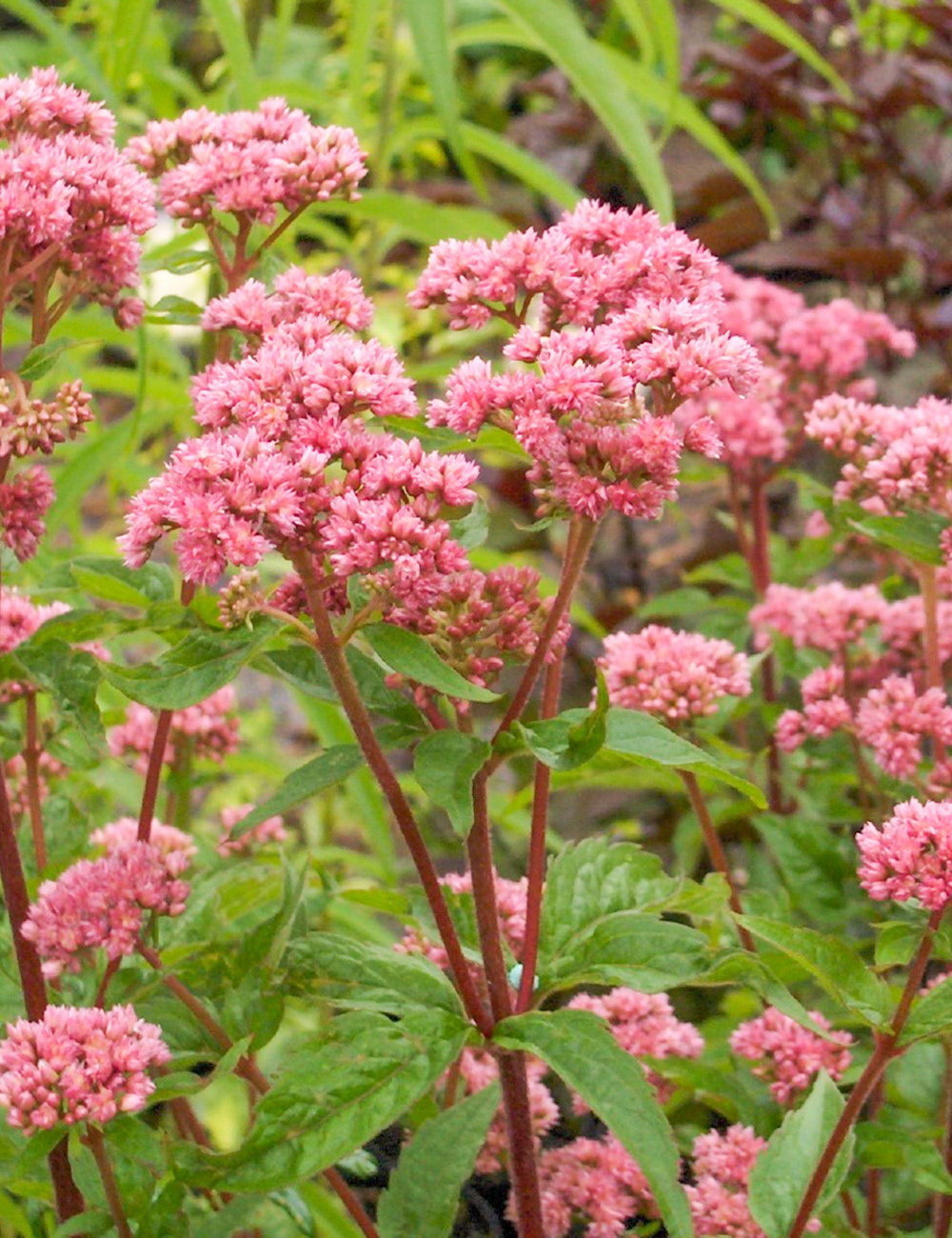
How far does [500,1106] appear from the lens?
3.72 ft

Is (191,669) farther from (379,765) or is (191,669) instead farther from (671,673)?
(671,673)

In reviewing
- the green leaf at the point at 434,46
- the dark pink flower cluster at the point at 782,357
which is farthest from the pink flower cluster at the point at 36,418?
the dark pink flower cluster at the point at 782,357

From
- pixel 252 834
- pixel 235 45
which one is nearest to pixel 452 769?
pixel 252 834

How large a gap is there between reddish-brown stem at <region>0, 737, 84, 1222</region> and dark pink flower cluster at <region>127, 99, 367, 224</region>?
0.41 meters

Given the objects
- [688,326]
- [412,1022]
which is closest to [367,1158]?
[412,1022]

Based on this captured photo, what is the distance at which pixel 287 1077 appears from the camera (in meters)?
0.83

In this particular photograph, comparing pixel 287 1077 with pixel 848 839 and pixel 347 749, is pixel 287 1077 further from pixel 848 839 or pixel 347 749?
pixel 848 839

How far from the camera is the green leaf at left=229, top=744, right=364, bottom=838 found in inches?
34.2

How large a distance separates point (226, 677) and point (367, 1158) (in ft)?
1.40

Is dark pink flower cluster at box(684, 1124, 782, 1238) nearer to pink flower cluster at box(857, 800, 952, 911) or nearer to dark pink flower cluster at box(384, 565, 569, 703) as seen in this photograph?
pink flower cluster at box(857, 800, 952, 911)

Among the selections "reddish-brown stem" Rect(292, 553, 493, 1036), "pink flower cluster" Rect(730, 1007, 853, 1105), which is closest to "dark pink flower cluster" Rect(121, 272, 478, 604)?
"reddish-brown stem" Rect(292, 553, 493, 1036)

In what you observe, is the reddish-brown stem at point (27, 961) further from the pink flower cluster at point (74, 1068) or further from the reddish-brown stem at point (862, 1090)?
the reddish-brown stem at point (862, 1090)

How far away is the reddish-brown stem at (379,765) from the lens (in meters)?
0.84

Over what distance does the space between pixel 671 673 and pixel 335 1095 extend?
46 cm
